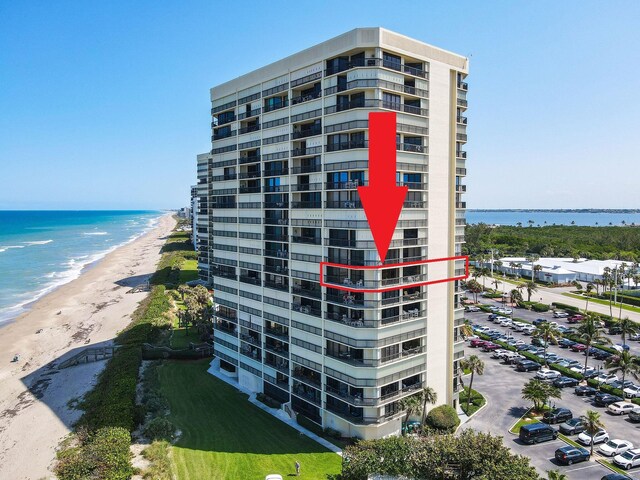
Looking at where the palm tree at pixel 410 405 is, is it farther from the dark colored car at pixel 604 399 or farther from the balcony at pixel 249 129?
the balcony at pixel 249 129

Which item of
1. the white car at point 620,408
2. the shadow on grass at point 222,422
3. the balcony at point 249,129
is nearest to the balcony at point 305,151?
the balcony at point 249,129

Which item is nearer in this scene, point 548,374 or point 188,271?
point 548,374

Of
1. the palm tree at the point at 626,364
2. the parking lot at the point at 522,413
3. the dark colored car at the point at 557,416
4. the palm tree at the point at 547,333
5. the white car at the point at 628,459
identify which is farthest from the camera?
the palm tree at the point at 547,333

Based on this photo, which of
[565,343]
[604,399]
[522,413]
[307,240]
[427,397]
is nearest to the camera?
[427,397]

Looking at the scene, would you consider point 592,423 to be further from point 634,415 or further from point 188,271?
point 188,271

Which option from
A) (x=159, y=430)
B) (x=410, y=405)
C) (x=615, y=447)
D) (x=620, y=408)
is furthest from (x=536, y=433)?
(x=159, y=430)

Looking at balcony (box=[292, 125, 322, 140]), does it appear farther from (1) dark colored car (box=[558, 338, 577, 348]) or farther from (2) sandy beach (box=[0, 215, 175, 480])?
(1) dark colored car (box=[558, 338, 577, 348])

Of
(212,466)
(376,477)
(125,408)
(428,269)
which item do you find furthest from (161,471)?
(428,269)
